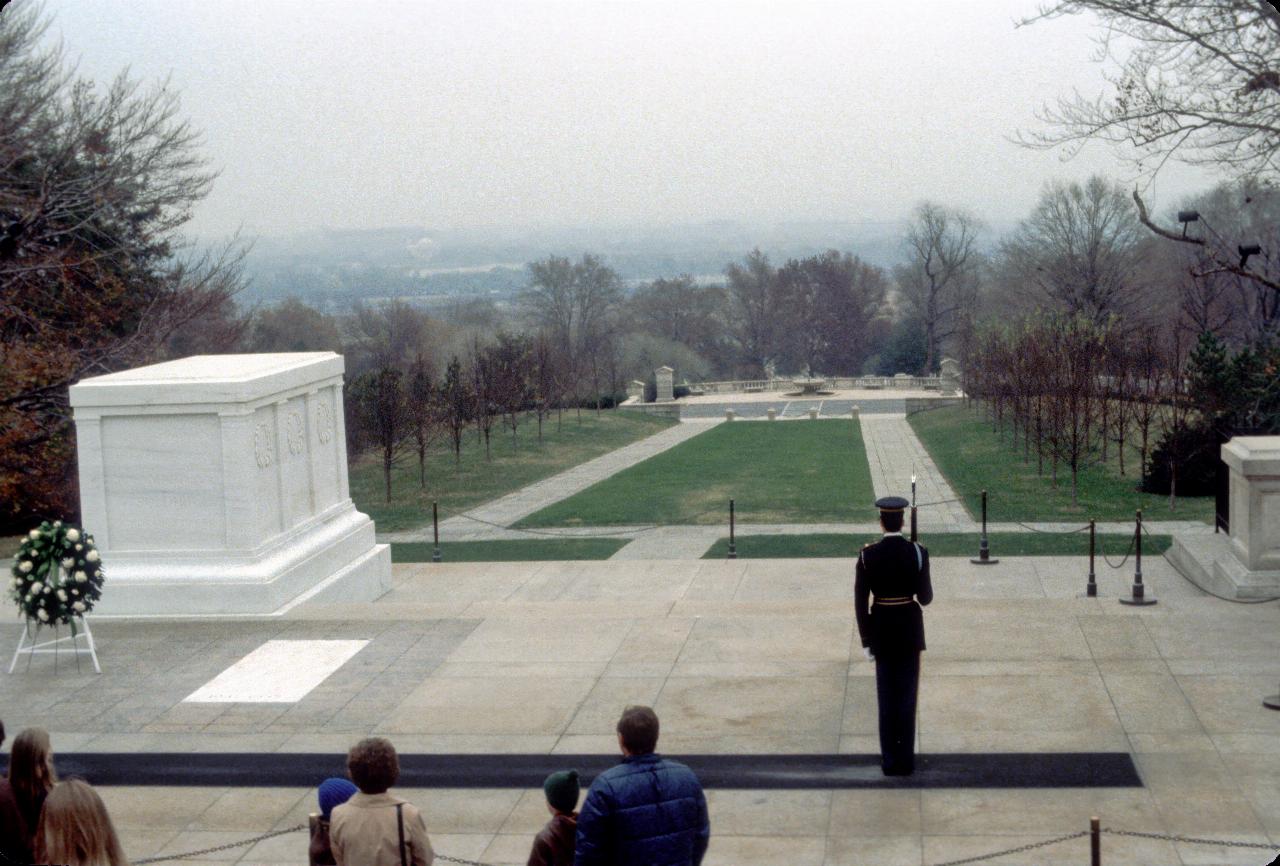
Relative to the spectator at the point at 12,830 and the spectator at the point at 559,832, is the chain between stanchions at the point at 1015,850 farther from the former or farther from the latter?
the spectator at the point at 12,830

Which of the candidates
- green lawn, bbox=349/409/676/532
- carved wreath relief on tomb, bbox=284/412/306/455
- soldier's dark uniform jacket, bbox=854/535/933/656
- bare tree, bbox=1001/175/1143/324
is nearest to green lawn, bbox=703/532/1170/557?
carved wreath relief on tomb, bbox=284/412/306/455

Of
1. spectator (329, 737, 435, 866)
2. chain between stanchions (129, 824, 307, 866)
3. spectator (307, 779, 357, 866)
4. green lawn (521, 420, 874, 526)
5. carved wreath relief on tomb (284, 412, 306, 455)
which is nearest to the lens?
spectator (329, 737, 435, 866)

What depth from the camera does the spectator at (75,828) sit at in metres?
4.83

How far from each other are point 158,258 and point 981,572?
1044 inches

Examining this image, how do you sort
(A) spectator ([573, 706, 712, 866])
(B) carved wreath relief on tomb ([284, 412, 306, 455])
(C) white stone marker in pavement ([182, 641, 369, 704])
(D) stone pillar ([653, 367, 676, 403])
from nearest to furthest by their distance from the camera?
1. (A) spectator ([573, 706, 712, 866])
2. (C) white stone marker in pavement ([182, 641, 369, 704])
3. (B) carved wreath relief on tomb ([284, 412, 306, 455])
4. (D) stone pillar ([653, 367, 676, 403])

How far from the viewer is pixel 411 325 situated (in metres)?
108

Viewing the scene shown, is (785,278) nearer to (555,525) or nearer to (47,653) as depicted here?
(555,525)

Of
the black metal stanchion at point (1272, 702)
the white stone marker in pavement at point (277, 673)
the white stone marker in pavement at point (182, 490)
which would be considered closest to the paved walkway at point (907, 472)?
the white stone marker in pavement at point (182, 490)

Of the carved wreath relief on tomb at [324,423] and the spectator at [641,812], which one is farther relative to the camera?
the carved wreath relief on tomb at [324,423]

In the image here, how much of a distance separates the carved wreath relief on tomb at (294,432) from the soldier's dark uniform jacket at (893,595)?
24.8ft

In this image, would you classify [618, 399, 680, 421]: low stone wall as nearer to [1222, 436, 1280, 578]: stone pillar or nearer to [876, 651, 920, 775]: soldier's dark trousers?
[1222, 436, 1280, 578]: stone pillar

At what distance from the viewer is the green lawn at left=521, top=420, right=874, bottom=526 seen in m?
28.1

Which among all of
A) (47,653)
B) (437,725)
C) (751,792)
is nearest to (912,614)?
(751,792)

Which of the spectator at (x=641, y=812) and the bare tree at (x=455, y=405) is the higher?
the spectator at (x=641, y=812)
